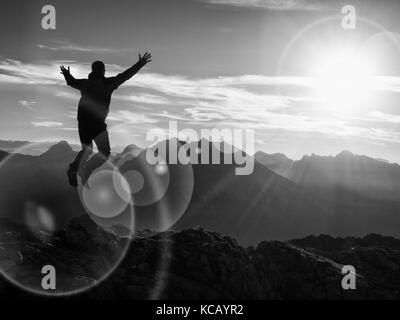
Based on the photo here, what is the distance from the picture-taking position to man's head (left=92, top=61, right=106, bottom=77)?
14.0 metres

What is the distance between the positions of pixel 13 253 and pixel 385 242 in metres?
65.5

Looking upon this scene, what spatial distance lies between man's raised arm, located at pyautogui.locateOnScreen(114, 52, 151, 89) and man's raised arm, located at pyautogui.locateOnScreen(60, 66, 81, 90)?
1.29 m

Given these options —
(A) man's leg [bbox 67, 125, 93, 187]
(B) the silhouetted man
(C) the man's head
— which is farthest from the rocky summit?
(C) the man's head

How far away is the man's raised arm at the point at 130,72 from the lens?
14.2 meters

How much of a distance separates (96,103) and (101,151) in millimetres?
1579

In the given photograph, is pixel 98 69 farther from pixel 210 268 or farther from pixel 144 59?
pixel 210 268

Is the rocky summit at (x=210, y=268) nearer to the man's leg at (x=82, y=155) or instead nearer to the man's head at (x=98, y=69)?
the man's leg at (x=82, y=155)

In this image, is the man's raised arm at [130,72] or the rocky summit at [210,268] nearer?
the man's raised arm at [130,72]

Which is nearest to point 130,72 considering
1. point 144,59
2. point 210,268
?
point 144,59

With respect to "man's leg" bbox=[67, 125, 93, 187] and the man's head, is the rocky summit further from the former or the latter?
the man's head

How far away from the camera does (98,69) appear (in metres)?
14.0

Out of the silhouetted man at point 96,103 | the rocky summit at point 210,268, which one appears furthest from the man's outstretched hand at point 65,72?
the rocky summit at point 210,268
